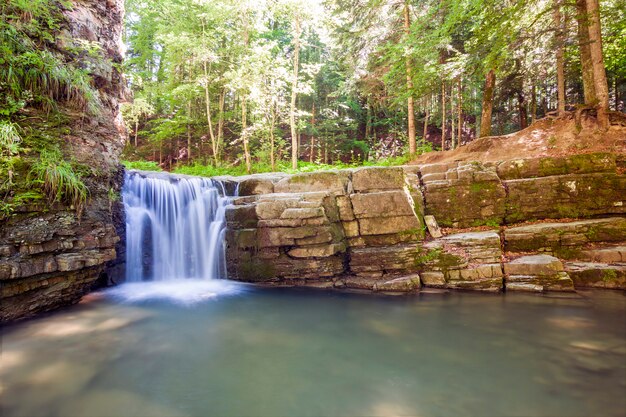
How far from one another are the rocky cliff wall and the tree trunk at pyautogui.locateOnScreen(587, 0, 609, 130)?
2343 millimetres

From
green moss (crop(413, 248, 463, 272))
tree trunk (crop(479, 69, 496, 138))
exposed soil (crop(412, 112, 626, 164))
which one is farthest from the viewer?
tree trunk (crop(479, 69, 496, 138))

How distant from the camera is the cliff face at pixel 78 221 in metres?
4.95

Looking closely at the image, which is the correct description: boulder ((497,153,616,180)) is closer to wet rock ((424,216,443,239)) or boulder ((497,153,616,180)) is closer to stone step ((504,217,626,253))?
stone step ((504,217,626,253))

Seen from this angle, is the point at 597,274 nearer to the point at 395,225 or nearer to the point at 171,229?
the point at 395,225

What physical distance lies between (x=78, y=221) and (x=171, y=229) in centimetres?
315

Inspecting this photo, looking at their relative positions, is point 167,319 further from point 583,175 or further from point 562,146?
point 562,146

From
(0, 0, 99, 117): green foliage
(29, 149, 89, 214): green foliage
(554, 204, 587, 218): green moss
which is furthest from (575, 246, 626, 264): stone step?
(0, 0, 99, 117): green foliage

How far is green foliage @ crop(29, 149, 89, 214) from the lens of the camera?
5281mm

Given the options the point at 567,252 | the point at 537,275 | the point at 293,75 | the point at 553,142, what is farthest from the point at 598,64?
the point at 293,75

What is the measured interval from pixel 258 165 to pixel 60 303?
12.6m

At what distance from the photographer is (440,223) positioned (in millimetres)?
8555

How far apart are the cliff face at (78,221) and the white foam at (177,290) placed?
2.57 feet

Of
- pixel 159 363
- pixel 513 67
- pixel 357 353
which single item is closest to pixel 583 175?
pixel 357 353

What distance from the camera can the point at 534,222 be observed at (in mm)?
7957
